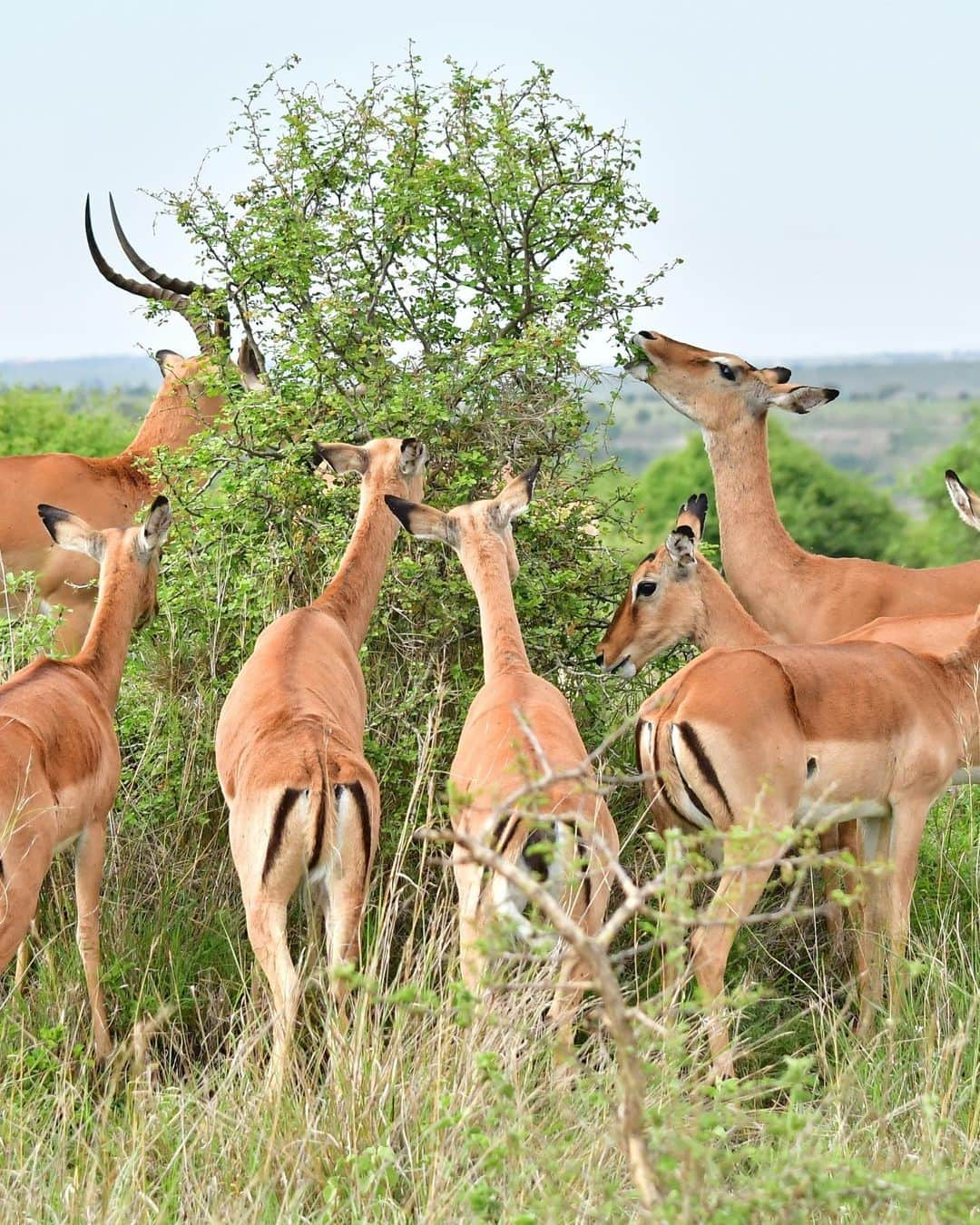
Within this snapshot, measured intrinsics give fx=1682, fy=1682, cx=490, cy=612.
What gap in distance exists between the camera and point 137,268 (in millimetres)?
8086

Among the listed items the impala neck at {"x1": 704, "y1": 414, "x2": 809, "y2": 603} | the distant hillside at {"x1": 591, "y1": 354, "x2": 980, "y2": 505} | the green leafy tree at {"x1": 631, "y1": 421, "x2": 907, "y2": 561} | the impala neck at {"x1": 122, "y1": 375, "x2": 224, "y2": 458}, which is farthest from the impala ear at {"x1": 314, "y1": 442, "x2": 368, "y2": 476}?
the distant hillside at {"x1": 591, "y1": 354, "x2": 980, "y2": 505}

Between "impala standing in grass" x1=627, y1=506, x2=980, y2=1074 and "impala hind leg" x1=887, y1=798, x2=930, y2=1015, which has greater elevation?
"impala standing in grass" x1=627, y1=506, x2=980, y2=1074

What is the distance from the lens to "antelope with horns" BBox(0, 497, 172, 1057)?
3961 millimetres

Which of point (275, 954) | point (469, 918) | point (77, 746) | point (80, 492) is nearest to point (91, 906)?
point (77, 746)

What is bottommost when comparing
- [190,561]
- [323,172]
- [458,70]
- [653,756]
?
[653,756]

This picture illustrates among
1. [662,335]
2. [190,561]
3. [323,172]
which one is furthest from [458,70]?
[190,561]

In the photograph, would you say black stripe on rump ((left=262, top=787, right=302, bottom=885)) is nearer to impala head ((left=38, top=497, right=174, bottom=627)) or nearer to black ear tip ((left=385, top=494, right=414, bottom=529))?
black ear tip ((left=385, top=494, right=414, bottom=529))

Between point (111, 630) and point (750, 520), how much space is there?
8.66ft

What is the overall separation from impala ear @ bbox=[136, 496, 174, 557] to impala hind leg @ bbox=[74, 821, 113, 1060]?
1.01 meters

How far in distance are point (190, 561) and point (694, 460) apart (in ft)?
58.4

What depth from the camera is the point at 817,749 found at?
15.0 ft

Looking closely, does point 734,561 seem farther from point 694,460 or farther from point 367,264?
point 694,460

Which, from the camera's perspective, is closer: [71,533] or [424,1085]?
[424,1085]

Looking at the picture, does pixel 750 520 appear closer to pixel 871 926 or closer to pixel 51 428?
pixel 871 926
